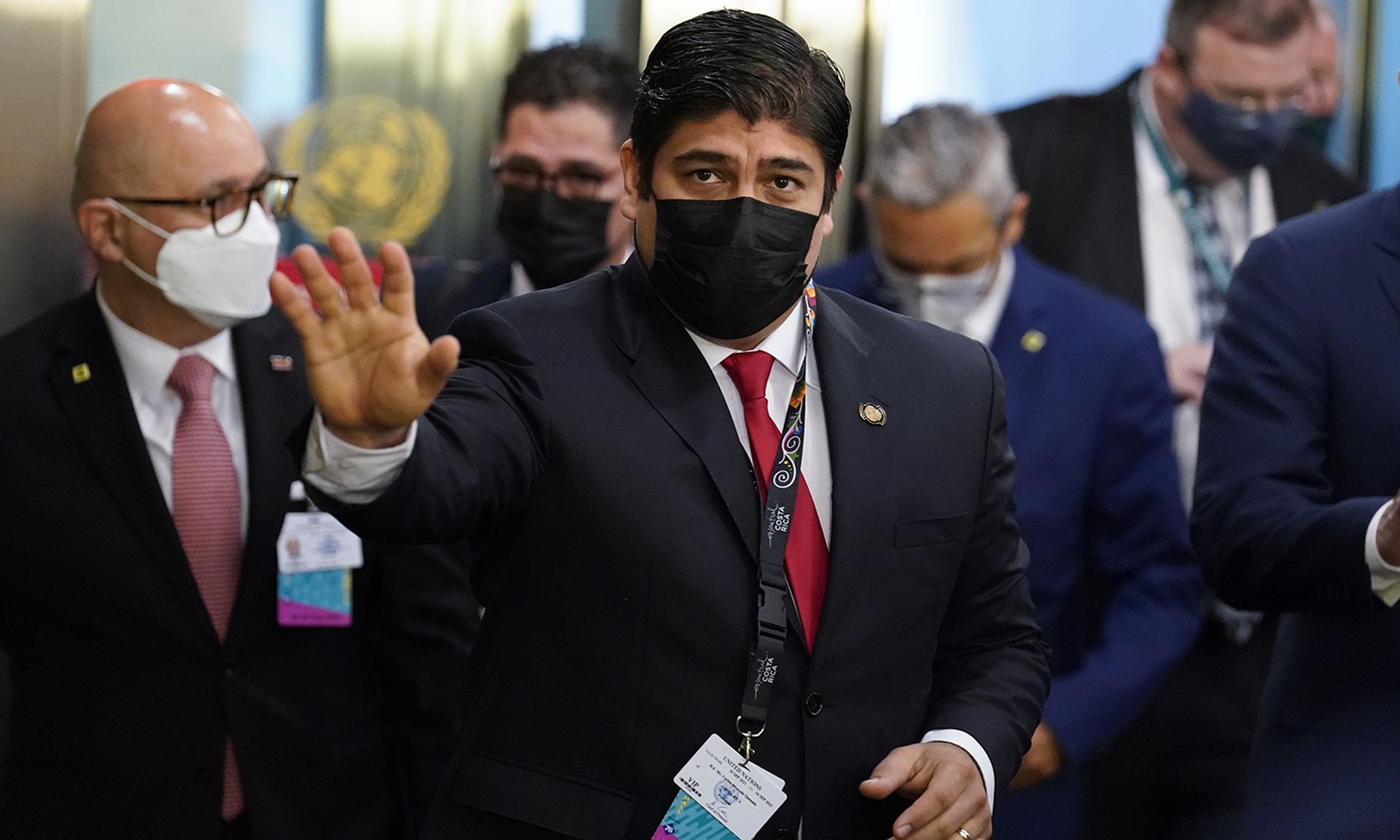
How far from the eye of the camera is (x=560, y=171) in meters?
3.94

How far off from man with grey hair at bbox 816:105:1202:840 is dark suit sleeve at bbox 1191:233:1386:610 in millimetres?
766

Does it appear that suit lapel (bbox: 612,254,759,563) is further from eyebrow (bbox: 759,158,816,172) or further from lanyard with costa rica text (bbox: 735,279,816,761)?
eyebrow (bbox: 759,158,816,172)

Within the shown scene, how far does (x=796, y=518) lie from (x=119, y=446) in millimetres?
1375

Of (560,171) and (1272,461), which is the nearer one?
(1272,461)

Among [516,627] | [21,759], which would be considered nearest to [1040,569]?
[516,627]

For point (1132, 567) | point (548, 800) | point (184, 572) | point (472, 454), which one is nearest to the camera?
point (472, 454)

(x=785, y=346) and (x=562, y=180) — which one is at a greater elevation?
(x=562, y=180)

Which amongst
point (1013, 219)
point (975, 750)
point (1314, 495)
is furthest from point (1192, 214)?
point (975, 750)

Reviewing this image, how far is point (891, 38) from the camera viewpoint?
497cm

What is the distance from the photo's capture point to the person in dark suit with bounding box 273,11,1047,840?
2.08 m

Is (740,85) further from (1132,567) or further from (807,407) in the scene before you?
(1132,567)

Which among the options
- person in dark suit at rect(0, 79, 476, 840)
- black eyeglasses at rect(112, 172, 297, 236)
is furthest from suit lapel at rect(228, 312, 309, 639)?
black eyeglasses at rect(112, 172, 297, 236)

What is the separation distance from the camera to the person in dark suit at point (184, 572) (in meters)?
2.89

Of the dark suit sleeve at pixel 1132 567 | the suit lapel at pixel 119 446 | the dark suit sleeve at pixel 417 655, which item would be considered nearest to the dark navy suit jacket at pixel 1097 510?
the dark suit sleeve at pixel 1132 567
